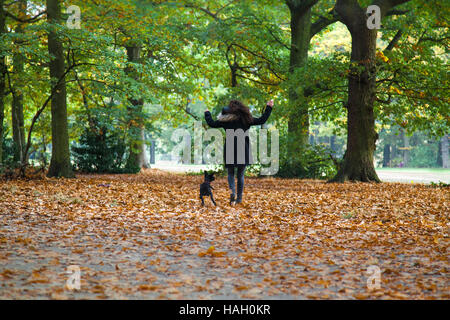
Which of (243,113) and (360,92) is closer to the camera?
(243,113)

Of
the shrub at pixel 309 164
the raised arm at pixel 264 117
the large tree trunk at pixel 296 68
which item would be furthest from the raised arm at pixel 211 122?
the shrub at pixel 309 164

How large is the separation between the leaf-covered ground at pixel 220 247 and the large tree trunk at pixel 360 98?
5175 millimetres

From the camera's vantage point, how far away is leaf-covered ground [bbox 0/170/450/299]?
4.65 meters

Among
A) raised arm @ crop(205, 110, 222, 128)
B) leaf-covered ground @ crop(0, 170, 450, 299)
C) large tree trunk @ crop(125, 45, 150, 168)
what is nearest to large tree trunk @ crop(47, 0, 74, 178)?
large tree trunk @ crop(125, 45, 150, 168)

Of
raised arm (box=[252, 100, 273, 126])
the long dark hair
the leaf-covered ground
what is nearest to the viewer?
the leaf-covered ground

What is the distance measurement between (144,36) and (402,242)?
13.6 meters

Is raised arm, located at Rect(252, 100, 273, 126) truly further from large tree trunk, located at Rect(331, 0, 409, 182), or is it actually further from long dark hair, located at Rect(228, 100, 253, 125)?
large tree trunk, located at Rect(331, 0, 409, 182)

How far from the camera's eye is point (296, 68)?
1875cm

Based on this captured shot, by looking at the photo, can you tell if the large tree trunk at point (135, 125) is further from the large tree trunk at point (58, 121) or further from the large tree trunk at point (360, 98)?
the large tree trunk at point (360, 98)

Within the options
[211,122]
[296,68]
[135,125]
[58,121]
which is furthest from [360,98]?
[135,125]

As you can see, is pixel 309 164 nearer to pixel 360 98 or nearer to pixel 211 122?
pixel 360 98

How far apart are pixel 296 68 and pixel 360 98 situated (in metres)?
3.06

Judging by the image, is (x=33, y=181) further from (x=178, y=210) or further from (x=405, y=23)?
(x=405, y=23)

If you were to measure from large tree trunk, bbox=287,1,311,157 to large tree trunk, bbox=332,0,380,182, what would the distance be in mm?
2010
